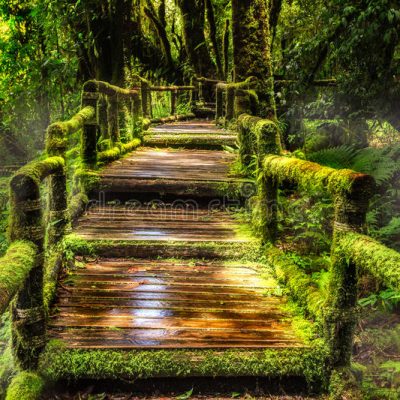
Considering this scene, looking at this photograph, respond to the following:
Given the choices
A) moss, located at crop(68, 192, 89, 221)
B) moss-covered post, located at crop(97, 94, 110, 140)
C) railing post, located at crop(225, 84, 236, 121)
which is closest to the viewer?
moss, located at crop(68, 192, 89, 221)

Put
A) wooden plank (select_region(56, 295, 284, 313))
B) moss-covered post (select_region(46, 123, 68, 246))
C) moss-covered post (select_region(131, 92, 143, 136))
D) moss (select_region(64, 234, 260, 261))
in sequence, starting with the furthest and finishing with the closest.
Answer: moss-covered post (select_region(131, 92, 143, 136))
moss (select_region(64, 234, 260, 261))
moss-covered post (select_region(46, 123, 68, 246))
wooden plank (select_region(56, 295, 284, 313))

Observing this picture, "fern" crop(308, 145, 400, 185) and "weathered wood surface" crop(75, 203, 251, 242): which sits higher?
"fern" crop(308, 145, 400, 185)

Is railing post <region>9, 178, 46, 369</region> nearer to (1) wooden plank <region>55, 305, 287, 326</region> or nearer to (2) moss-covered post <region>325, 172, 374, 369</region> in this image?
(1) wooden plank <region>55, 305, 287, 326</region>

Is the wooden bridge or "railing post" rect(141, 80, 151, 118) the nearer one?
the wooden bridge

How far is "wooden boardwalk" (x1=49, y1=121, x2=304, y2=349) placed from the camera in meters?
2.88

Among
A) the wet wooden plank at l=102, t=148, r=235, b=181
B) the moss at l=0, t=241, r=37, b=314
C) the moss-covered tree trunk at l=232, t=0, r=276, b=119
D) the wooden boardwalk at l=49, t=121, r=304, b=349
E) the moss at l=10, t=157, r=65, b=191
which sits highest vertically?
the moss-covered tree trunk at l=232, t=0, r=276, b=119

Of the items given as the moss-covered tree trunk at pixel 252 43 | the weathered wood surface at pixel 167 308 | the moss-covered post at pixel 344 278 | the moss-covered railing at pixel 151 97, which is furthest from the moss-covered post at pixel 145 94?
the moss-covered post at pixel 344 278

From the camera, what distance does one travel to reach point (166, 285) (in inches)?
143

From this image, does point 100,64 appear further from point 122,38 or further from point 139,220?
point 139,220

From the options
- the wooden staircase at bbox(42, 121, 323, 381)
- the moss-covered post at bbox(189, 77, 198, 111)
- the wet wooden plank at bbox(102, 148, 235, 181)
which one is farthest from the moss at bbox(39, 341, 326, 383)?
the moss-covered post at bbox(189, 77, 198, 111)

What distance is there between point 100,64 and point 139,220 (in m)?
4.49

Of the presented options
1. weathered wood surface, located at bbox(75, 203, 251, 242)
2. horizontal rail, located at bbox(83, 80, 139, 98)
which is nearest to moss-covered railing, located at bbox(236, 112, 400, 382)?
weathered wood surface, located at bbox(75, 203, 251, 242)

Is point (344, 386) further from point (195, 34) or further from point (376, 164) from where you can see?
point (195, 34)

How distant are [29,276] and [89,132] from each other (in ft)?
11.4
